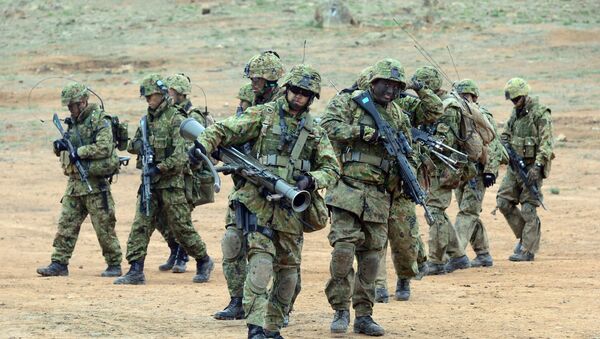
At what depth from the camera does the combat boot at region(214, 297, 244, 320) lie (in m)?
10.6

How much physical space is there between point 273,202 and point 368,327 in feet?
4.64

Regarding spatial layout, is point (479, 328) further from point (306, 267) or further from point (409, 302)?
point (306, 267)

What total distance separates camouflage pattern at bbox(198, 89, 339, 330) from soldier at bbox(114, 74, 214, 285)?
3.72 m

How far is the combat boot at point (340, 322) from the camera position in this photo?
10.0 m

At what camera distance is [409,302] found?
11.8 metres

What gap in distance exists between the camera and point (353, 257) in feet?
32.6

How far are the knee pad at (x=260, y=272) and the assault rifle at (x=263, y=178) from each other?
41cm

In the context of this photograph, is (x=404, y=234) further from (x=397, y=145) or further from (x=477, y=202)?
(x=477, y=202)

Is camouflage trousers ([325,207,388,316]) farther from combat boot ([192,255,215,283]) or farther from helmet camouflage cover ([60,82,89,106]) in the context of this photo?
helmet camouflage cover ([60,82,89,106])

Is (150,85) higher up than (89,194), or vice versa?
(150,85)

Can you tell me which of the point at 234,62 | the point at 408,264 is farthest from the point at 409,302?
the point at 234,62

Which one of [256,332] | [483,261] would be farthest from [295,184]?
[483,261]

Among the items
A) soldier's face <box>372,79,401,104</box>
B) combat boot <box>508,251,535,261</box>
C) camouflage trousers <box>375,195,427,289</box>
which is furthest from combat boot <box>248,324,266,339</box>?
combat boot <box>508,251,535,261</box>

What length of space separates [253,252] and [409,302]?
3.11m
